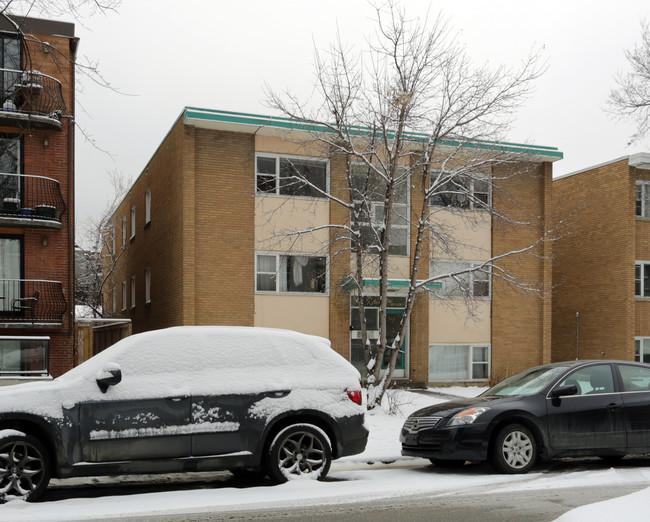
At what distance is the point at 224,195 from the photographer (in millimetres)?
19406

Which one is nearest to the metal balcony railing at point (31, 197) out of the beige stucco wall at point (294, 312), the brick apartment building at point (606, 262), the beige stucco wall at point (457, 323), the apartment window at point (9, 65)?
the apartment window at point (9, 65)

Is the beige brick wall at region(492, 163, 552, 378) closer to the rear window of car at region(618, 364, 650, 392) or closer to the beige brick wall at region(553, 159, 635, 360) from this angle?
the beige brick wall at region(553, 159, 635, 360)

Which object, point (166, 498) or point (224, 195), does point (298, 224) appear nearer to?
point (224, 195)

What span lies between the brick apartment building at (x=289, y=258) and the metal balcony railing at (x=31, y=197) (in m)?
3.15

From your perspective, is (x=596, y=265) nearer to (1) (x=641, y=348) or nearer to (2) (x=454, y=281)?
(1) (x=641, y=348)

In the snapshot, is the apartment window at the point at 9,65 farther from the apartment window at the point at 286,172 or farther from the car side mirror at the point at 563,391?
the car side mirror at the point at 563,391

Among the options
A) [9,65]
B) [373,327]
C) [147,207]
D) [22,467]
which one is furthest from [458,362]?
[22,467]

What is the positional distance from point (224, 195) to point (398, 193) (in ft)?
15.6

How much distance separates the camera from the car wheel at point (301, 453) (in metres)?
7.96

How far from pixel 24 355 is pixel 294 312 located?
7.04 meters

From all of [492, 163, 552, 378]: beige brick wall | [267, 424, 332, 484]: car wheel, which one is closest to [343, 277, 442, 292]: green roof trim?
[492, 163, 552, 378]: beige brick wall

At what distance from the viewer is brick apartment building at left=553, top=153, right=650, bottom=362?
76.2 ft

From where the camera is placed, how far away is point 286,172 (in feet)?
65.3

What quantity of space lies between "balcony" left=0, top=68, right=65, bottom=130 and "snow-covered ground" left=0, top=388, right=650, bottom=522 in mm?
12821
